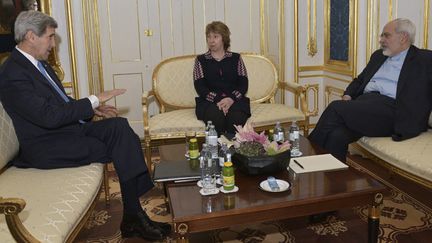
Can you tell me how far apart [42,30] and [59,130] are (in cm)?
58

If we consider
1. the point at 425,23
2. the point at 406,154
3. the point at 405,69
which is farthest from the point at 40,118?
the point at 425,23

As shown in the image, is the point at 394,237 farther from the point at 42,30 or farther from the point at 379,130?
the point at 42,30

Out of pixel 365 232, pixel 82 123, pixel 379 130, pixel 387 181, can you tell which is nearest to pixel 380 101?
pixel 379 130

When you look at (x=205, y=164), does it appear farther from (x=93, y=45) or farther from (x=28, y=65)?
(x=93, y=45)

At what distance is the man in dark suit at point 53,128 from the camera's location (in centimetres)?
236

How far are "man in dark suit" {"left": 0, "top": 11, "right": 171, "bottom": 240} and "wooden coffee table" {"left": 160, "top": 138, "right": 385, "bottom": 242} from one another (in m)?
0.45

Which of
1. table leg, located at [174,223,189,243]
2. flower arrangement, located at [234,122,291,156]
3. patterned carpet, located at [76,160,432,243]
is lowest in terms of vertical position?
patterned carpet, located at [76,160,432,243]

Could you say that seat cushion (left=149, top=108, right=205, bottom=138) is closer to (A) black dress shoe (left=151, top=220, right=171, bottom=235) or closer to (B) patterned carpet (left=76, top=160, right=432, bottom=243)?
(B) patterned carpet (left=76, top=160, right=432, bottom=243)

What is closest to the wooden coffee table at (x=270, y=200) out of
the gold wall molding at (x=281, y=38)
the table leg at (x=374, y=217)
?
the table leg at (x=374, y=217)

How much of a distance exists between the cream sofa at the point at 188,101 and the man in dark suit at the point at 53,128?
2.69 ft

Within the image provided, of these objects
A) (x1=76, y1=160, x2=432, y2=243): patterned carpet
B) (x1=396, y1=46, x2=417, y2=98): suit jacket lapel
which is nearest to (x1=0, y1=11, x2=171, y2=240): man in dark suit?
(x1=76, y1=160, x2=432, y2=243): patterned carpet

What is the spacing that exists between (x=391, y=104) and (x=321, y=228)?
110 cm

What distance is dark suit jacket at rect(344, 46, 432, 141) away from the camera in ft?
9.38

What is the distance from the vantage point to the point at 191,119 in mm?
3600
